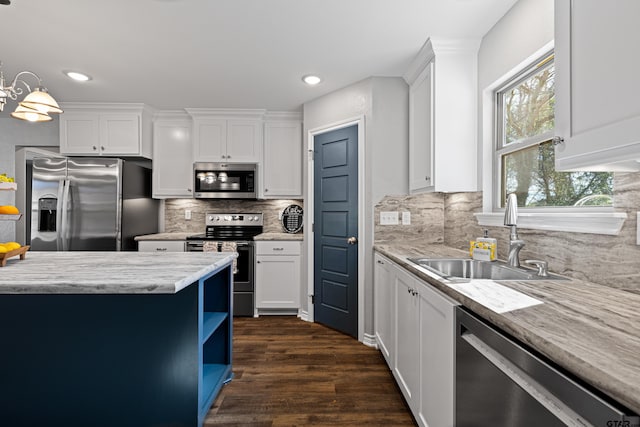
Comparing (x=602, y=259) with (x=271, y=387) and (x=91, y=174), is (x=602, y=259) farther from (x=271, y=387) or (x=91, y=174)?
(x=91, y=174)

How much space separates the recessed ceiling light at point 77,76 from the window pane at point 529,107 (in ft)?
11.7

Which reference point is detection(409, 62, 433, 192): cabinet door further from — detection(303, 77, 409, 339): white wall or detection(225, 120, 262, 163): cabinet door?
detection(225, 120, 262, 163): cabinet door

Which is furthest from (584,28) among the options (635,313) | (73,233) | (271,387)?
(73,233)

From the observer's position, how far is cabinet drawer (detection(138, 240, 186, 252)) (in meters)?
3.74

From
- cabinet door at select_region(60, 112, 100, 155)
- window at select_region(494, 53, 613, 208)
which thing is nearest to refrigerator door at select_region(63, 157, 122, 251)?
cabinet door at select_region(60, 112, 100, 155)

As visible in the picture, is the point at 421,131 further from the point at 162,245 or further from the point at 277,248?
the point at 162,245

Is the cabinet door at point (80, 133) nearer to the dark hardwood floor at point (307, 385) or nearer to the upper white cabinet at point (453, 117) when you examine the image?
the dark hardwood floor at point (307, 385)

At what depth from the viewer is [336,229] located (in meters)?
3.26

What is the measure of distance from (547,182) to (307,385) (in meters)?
1.98

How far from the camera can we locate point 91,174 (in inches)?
139

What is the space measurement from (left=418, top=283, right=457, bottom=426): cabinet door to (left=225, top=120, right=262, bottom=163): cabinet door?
2.94 m

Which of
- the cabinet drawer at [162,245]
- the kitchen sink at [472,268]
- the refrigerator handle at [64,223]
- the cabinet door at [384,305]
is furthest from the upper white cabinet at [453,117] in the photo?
the refrigerator handle at [64,223]

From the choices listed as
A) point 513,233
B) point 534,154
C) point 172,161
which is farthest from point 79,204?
point 534,154

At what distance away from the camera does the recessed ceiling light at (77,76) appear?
2.95 m
